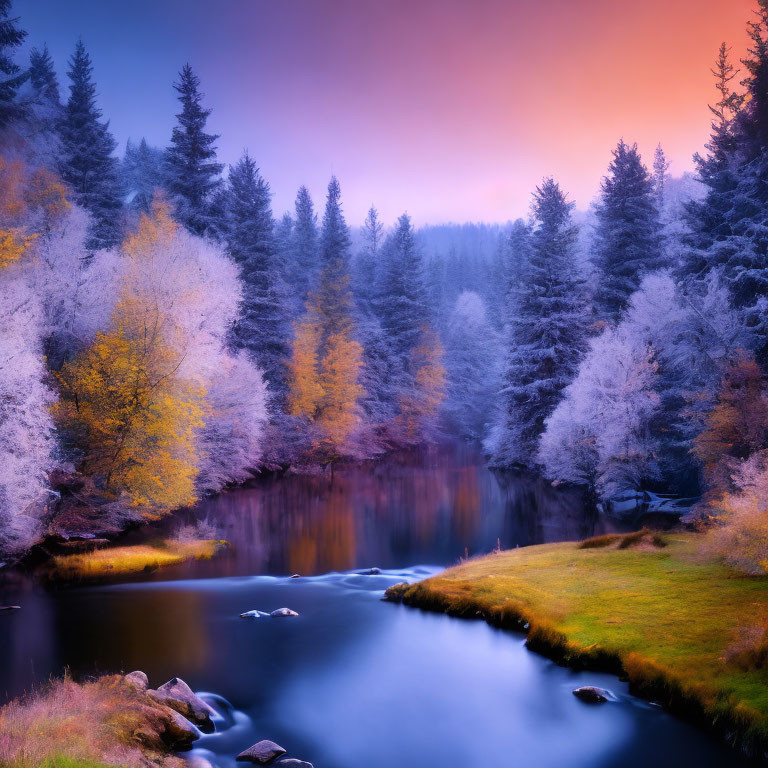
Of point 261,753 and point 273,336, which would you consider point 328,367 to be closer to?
point 273,336

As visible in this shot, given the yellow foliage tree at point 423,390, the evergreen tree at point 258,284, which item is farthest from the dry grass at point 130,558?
the yellow foliage tree at point 423,390

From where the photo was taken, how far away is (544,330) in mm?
39688

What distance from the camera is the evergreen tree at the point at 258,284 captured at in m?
42.3

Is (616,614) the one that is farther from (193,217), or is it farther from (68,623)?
(193,217)

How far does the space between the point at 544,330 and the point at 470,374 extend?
91.8 feet

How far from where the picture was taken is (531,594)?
52.1 ft

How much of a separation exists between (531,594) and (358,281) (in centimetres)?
4942

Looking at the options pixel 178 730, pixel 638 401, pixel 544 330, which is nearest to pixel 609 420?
pixel 638 401

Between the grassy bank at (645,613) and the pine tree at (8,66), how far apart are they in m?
29.6

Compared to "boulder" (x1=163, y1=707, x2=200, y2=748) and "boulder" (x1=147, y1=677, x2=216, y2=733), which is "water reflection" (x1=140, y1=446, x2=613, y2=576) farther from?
"boulder" (x1=163, y1=707, x2=200, y2=748)

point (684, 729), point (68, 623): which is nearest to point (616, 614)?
point (684, 729)

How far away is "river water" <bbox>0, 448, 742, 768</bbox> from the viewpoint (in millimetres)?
9961

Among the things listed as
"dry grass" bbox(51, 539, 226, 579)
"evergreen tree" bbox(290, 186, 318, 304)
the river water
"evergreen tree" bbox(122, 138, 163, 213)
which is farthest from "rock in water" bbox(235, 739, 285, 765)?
"evergreen tree" bbox(290, 186, 318, 304)

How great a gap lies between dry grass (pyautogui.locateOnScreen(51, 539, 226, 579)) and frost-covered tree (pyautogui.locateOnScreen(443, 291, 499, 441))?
40904mm
